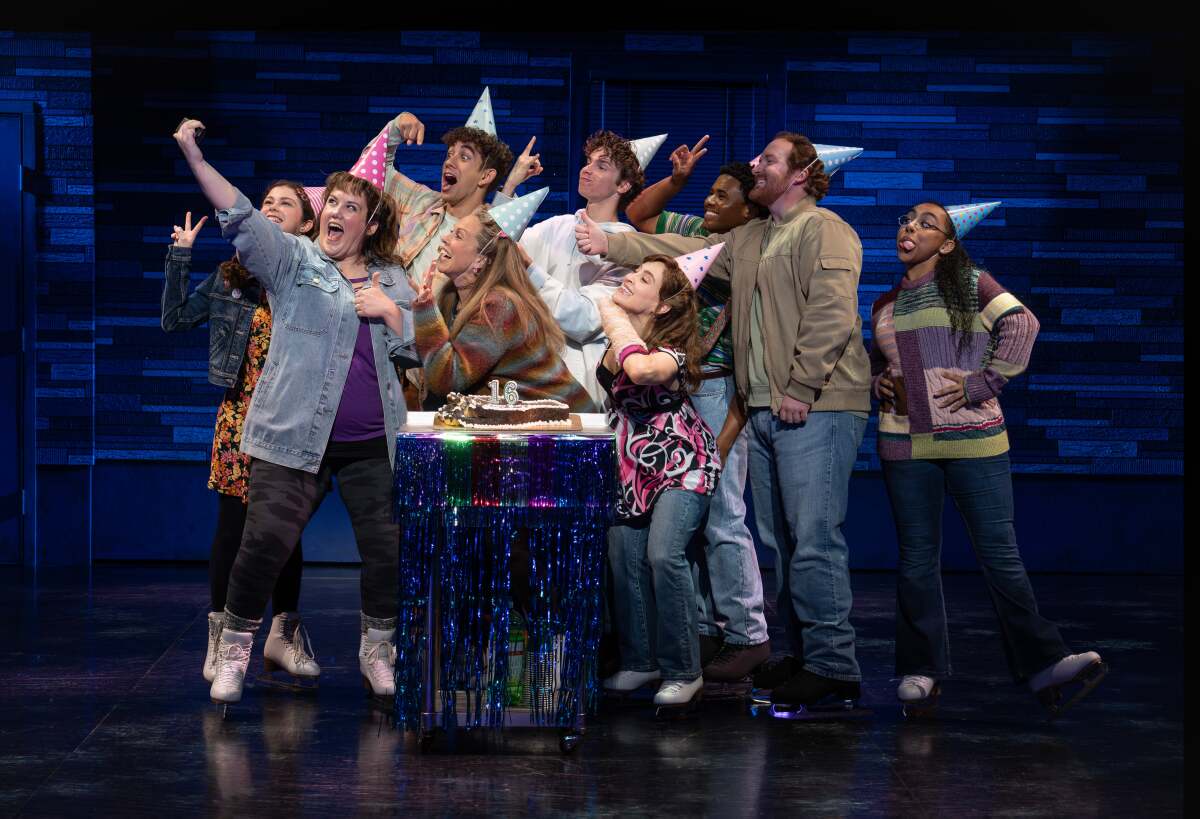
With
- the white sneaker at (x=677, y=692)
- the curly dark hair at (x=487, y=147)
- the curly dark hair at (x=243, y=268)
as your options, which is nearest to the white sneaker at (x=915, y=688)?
the white sneaker at (x=677, y=692)

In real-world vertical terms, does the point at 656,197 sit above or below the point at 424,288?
above

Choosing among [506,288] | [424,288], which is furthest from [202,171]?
[506,288]

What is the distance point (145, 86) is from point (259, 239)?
3301 millimetres

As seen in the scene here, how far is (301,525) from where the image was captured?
396cm

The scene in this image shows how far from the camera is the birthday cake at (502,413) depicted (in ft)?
12.0

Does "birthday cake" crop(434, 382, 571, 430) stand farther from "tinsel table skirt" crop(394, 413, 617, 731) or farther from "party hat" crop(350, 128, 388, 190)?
"party hat" crop(350, 128, 388, 190)

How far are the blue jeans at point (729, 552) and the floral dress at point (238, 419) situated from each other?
1321 mm

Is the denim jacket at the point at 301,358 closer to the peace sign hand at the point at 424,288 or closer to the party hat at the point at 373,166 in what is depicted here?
the peace sign hand at the point at 424,288

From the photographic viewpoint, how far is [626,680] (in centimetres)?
414

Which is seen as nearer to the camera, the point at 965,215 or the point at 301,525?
the point at 301,525

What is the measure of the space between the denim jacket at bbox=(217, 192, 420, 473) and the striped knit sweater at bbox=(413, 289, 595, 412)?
7 centimetres

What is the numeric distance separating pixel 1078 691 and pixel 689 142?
3.71m

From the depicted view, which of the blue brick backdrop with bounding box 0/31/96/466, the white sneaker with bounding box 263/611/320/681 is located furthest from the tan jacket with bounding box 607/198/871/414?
the blue brick backdrop with bounding box 0/31/96/466

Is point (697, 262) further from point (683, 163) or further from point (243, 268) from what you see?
point (243, 268)
